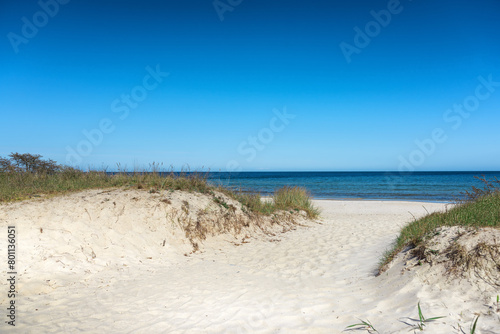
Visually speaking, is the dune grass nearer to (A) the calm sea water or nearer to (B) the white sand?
(B) the white sand

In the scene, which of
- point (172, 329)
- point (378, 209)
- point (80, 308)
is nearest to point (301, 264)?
point (172, 329)

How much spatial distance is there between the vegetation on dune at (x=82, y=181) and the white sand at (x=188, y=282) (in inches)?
36.5

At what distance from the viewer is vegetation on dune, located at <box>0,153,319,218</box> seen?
8977mm

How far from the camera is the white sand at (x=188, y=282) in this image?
4.00m

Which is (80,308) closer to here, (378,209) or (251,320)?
(251,320)

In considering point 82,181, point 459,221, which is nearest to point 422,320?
point 459,221

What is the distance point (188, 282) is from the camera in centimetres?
592

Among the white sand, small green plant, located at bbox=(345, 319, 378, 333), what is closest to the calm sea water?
the white sand

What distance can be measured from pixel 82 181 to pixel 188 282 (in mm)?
6608

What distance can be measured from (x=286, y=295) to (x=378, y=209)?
56.2 feet

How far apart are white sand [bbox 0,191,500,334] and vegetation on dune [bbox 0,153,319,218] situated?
0.93 meters

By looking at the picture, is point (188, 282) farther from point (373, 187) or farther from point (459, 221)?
point (373, 187)

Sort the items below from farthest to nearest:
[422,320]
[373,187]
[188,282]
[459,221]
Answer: [373,187], [459,221], [188,282], [422,320]

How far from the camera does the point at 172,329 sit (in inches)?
156
